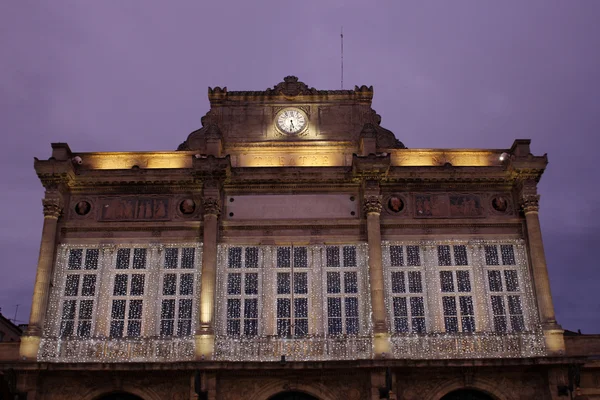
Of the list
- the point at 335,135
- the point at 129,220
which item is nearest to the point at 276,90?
the point at 335,135

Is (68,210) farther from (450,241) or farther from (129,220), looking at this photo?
(450,241)

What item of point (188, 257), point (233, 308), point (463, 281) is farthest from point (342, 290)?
point (188, 257)

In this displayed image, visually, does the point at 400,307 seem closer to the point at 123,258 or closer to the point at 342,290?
the point at 342,290

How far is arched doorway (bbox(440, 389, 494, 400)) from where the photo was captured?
1923cm

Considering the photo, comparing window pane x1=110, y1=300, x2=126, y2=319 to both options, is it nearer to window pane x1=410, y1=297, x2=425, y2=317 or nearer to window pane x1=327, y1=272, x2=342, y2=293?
window pane x1=327, y1=272, x2=342, y2=293

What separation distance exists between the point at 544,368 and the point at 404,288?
4.51 meters

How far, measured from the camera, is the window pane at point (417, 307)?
2017 centimetres

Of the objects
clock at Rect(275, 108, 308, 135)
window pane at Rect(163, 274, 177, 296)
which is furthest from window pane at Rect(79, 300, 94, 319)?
clock at Rect(275, 108, 308, 135)

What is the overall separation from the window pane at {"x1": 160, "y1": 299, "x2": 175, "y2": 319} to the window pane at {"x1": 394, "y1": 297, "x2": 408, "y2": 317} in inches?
264

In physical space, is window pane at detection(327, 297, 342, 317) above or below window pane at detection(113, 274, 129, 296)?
below

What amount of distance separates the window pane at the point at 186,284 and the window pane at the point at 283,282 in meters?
2.65

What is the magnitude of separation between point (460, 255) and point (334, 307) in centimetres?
431

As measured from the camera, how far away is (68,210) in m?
21.6

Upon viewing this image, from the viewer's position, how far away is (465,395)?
63.2ft
